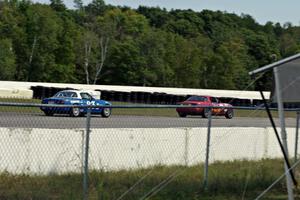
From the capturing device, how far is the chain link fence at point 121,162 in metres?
10.8

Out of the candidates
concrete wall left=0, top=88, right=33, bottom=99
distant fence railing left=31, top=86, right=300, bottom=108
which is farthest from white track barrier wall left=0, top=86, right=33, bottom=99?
distant fence railing left=31, top=86, right=300, bottom=108

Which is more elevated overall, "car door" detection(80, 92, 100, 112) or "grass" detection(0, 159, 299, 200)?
"car door" detection(80, 92, 100, 112)

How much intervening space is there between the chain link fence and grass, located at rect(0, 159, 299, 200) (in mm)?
16

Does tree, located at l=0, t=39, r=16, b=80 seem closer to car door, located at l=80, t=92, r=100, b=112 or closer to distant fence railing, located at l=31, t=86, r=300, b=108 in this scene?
distant fence railing, located at l=31, t=86, r=300, b=108

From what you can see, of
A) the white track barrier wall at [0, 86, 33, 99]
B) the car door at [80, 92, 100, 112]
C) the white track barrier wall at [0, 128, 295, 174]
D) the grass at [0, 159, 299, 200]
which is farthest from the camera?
the white track barrier wall at [0, 86, 33, 99]

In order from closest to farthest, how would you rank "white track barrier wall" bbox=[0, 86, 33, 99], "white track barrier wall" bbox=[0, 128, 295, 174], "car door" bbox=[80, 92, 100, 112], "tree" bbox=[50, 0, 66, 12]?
"white track barrier wall" bbox=[0, 128, 295, 174], "car door" bbox=[80, 92, 100, 112], "white track barrier wall" bbox=[0, 86, 33, 99], "tree" bbox=[50, 0, 66, 12]

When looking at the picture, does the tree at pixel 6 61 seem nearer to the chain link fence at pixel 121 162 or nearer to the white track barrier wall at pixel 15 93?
the white track barrier wall at pixel 15 93

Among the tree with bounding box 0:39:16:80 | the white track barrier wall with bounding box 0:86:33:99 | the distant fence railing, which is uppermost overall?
the tree with bounding box 0:39:16:80

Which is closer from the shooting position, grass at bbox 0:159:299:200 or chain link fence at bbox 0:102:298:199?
grass at bbox 0:159:299:200

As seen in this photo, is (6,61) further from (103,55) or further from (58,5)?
(58,5)

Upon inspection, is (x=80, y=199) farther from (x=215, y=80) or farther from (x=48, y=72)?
(x=215, y=80)

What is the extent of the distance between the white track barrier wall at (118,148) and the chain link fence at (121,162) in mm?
17

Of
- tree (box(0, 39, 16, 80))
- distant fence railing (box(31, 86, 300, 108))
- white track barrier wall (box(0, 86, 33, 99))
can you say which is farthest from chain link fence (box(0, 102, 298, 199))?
tree (box(0, 39, 16, 80))

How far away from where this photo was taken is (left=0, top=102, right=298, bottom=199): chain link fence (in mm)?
10766
